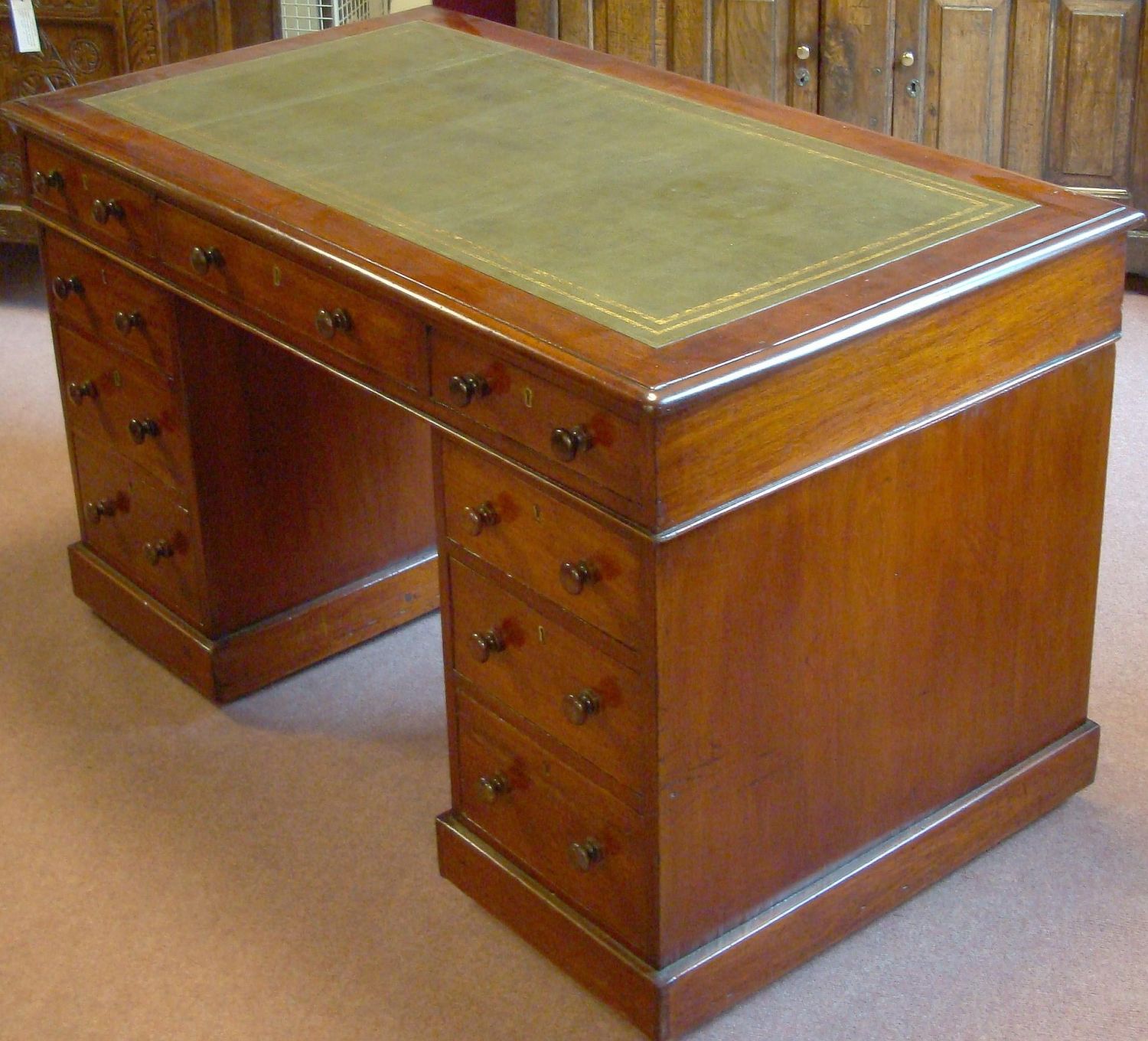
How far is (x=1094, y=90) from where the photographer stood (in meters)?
4.09

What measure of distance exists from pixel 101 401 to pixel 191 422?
0.29m

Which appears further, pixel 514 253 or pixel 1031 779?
pixel 1031 779

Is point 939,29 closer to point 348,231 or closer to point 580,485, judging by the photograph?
point 348,231

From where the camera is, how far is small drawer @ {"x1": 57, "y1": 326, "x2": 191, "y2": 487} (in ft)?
9.30

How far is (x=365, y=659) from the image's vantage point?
308cm

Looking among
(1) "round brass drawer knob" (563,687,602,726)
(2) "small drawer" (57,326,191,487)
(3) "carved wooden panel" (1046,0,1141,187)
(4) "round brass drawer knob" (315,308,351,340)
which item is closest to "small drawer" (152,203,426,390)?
(4) "round brass drawer knob" (315,308,351,340)

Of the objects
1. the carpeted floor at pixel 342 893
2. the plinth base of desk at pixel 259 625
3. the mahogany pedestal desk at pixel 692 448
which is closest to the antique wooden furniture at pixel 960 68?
the carpeted floor at pixel 342 893

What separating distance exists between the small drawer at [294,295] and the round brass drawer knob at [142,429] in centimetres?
33

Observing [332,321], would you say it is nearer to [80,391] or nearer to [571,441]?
[571,441]

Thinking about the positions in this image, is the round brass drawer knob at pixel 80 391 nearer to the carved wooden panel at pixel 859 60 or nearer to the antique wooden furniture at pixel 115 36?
the antique wooden furniture at pixel 115 36

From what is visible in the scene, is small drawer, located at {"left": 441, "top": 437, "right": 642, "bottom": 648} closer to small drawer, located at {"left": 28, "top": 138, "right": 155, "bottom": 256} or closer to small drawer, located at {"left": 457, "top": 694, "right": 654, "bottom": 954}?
small drawer, located at {"left": 457, "top": 694, "right": 654, "bottom": 954}

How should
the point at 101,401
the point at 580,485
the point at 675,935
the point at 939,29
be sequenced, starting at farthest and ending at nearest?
the point at 939,29
the point at 101,401
the point at 675,935
the point at 580,485

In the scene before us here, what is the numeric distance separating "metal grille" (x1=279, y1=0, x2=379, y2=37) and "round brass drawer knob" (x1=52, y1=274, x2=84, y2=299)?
5.66 feet

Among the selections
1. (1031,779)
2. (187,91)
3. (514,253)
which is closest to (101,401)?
(187,91)
